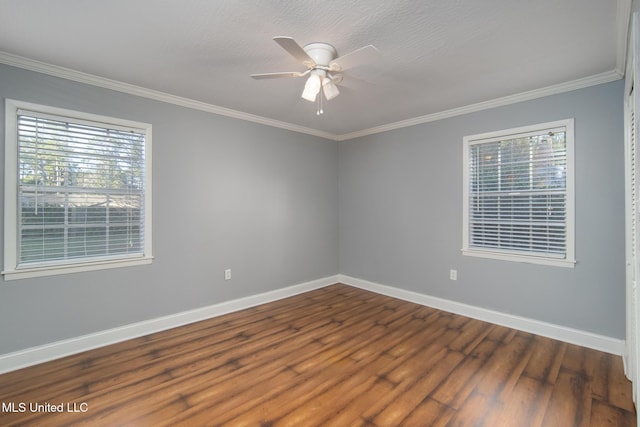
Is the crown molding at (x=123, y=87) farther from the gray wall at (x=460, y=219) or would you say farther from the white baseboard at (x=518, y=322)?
the white baseboard at (x=518, y=322)

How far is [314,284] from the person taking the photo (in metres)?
4.68

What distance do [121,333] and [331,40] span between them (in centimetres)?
325

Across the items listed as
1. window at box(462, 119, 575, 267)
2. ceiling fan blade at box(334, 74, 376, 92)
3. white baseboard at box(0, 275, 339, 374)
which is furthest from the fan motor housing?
white baseboard at box(0, 275, 339, 374)

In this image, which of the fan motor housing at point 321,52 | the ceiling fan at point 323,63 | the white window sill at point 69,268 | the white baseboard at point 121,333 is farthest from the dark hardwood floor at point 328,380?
the fan motor housing at point 321,52

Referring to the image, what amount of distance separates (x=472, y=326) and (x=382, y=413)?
187 centimetres

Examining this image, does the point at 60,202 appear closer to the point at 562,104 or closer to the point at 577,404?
the point at 577,404

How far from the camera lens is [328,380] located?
7.39ft

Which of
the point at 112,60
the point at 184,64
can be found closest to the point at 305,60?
the point at 184,64

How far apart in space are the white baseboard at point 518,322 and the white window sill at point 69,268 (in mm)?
3214

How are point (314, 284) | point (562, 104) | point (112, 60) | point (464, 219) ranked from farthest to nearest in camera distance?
point (314, 284) → point (464, 219) → point (562, 104) → point (112, 60)

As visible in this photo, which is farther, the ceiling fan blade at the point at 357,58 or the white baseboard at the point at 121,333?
the white baseboard at the point at 121,333

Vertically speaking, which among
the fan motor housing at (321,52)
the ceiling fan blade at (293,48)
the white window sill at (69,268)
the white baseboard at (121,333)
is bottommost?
the white baseboard at (121,333)

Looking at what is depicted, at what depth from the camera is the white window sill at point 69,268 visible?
241cm

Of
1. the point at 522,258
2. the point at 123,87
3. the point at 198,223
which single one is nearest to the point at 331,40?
the point at 123,87
